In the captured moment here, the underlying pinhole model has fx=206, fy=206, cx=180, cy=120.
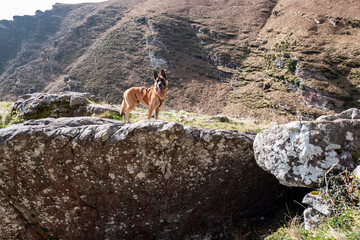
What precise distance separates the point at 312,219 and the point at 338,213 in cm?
52

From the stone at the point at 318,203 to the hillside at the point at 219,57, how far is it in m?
28.6

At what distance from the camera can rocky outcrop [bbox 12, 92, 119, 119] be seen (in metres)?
9.48

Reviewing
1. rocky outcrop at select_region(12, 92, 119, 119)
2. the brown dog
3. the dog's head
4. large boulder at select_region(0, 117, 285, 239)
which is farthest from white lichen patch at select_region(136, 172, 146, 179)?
rocky outcrop at select_region(12, 92, 119, 119)

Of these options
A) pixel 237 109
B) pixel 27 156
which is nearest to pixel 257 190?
pixel 27 156

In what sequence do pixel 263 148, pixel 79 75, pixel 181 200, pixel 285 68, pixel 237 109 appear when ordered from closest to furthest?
pixel 263 148
pixel 181 200
pixel 237 109
pixel 285 68
pixel 79 75

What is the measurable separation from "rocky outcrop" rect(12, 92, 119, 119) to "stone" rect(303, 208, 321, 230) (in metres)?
8.19

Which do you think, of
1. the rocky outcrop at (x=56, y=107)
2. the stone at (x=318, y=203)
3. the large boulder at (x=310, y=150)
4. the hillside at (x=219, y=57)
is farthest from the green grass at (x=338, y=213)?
the hillside at (x=219, y=57)

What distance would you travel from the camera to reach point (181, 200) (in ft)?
16.5

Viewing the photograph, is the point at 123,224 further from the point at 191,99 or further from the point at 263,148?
the point at 191,99

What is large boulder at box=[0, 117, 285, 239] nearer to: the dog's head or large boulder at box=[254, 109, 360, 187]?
large boulder at box=[254, 109, 360, 187]

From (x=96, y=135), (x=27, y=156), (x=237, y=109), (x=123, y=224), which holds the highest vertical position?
(x=96, y=135)

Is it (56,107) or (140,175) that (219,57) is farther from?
(140,175)

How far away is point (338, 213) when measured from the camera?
323 cm

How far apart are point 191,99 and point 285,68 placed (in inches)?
826
